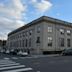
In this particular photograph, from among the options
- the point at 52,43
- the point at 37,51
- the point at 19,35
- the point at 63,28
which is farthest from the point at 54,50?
the point at 19,35

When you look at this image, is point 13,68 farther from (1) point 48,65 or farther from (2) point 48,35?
(2) point 48,35

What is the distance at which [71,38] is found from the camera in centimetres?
5947

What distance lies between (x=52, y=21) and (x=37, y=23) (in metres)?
5.17

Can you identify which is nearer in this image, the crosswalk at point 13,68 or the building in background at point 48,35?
the crosswalk at point 13,68

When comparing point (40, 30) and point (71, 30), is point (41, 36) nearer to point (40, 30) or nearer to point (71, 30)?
point (40, 30)

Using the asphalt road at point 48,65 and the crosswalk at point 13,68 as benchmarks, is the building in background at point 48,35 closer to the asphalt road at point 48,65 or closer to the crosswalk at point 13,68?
the asphalt road at point 48,65

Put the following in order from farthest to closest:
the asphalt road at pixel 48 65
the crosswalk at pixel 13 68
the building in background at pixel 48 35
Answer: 1. the building in background at pixel 48 35
2. the asphalt road at pixel 48 65
3. the crosswalk at pixel 13 68

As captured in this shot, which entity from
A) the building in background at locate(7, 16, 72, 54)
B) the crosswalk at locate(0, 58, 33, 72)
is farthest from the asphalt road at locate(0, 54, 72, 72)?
the building in background at locate(7, 16, 72, 54)

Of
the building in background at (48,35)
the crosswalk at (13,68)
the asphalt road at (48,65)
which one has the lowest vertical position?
the asphalt road at (48,65)

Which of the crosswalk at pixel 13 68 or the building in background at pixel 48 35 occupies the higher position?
the building in background at pixel 48 35

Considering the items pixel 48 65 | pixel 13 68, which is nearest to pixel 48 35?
pixel 48 65

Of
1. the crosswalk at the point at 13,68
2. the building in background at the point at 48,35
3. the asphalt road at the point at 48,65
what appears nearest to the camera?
the crosswalk at the point at 13,68

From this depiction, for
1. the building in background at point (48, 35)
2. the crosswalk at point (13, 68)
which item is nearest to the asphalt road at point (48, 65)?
the crosswalk at point (13, 68)

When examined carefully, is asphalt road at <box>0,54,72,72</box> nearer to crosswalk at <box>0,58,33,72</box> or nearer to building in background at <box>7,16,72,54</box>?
crosswalk at <box>0,58,33,72</box>
